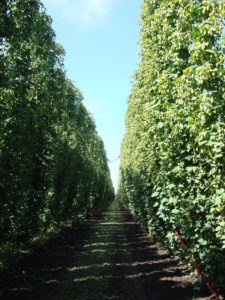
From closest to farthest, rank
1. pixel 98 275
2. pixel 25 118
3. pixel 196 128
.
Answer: pixel 196 128
pixel 25 118
pixel 98 275

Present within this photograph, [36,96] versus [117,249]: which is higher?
[36,96]

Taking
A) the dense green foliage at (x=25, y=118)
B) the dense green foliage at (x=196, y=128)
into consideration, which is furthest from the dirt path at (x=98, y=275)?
the dense green foliage at (x=196, y=128)

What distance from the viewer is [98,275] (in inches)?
360

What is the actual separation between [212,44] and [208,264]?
14.5ft

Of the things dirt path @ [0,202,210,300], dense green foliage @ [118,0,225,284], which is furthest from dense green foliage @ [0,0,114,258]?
dense green foliage @ [118,0,225,284]

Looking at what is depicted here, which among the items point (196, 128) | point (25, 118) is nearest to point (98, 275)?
point (25, 118)

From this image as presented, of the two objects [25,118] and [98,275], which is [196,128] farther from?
[98,275]

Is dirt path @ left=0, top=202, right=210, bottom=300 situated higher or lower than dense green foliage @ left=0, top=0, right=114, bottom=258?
lower

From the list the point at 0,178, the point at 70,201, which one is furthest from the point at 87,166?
the point at 0,178

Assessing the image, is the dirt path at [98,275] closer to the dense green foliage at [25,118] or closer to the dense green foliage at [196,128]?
the dense green foliage at [25,118]

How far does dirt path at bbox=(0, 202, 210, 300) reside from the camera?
295 inches

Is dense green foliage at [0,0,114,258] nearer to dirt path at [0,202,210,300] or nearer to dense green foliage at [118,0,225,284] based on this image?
dirt path at [0,202,210,300]

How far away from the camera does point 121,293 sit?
7660mm

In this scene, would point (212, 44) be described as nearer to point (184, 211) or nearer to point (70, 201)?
point (184, 211)
